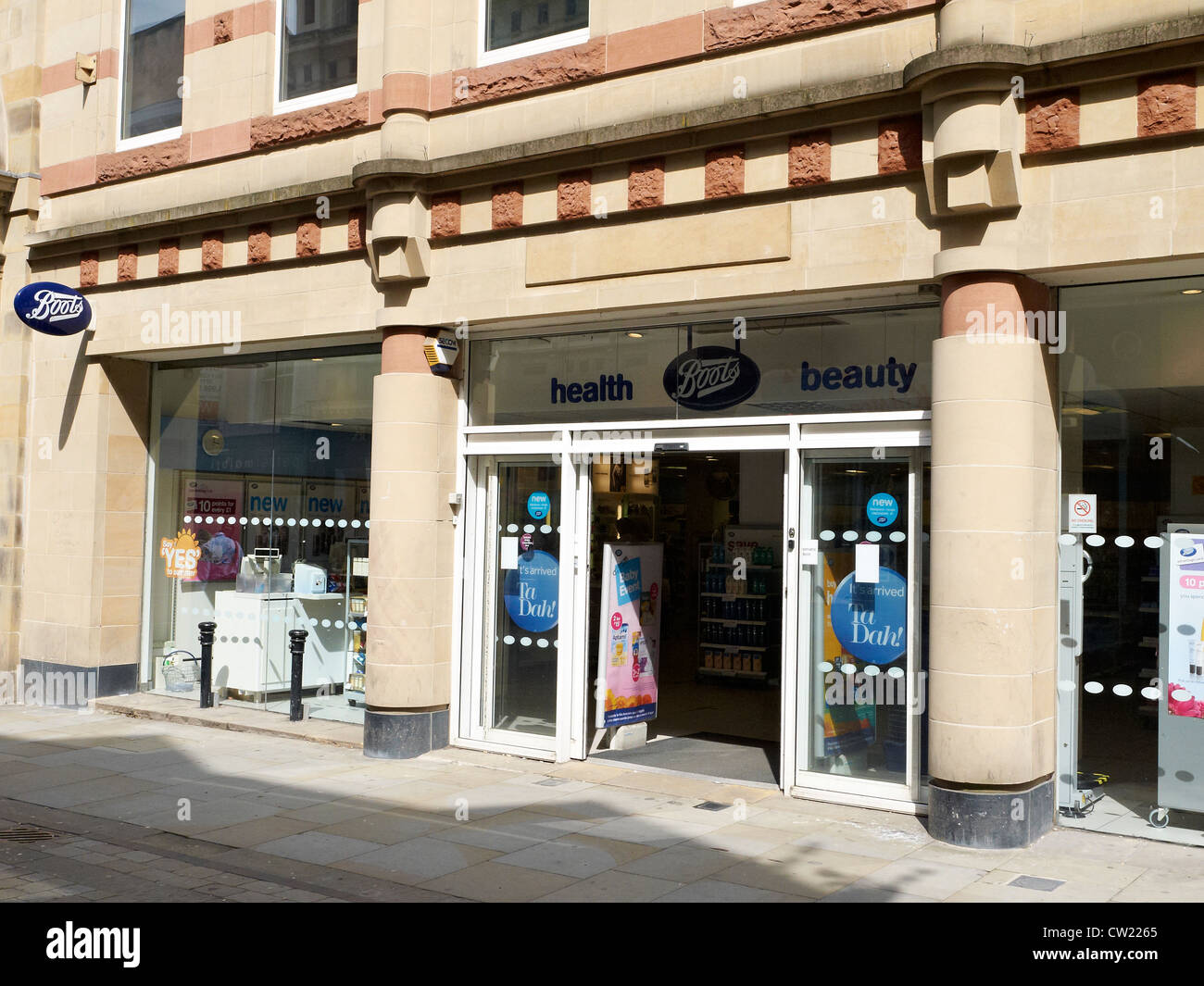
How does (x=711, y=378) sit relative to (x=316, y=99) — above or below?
below

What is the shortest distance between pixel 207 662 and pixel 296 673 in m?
1.33

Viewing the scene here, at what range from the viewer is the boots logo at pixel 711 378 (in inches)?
356

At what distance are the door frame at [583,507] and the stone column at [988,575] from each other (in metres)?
0.63

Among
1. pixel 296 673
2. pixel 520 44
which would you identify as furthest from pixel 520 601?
pixel 520 44

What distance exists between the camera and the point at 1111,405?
7.76m

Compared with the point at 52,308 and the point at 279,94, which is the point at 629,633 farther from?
the point at 52,308

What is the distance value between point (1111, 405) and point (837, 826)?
3373 millimetres

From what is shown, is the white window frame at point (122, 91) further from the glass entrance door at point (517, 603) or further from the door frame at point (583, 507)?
the glass entrance door at point (517, 603)

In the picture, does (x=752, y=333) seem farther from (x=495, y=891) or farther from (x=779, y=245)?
(x=495, y=891)

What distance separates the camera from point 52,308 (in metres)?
A: 12.0

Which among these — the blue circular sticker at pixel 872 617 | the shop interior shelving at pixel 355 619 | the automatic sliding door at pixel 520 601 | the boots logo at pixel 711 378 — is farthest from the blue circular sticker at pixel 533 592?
the blue circular sticker at pixel 872 617

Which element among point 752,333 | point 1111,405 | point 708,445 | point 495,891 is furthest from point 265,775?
point 1111,405

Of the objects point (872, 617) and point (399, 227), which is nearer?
point (872, 617)

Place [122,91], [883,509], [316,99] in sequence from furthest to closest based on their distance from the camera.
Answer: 1. [122,91]
2. [316,99]
3. [883,509]
